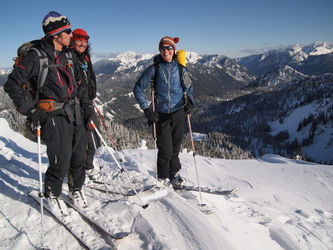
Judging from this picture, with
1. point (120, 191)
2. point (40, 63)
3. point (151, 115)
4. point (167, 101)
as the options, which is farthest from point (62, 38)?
point (120, 191)

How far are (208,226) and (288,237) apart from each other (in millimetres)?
2371

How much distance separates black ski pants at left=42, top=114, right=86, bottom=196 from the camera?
4.31m

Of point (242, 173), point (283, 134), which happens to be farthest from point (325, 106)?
point (242, 173)

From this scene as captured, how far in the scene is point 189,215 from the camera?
4.77m

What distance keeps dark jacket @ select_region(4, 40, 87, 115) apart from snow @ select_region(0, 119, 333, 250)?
2.13 metres

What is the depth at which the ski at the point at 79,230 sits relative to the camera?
153 inches

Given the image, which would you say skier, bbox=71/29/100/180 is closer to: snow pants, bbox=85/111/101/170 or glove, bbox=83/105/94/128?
snow pants, bbox=85/111/101/170

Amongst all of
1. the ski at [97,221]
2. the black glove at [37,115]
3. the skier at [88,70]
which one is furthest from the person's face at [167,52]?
the ski at [97,221]

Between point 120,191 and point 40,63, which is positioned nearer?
point 40,63

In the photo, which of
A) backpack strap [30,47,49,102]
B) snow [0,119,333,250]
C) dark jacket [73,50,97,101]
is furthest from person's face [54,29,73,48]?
snow [0,119,333,250]

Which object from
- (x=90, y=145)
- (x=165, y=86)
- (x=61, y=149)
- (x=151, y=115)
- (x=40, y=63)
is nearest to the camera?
(x=40, y=63)

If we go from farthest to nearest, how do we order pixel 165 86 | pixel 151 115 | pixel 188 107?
1. pixel 188 107
2. pixel 165 86
3. pixel 151 115

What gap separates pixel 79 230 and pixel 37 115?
2.21 metres

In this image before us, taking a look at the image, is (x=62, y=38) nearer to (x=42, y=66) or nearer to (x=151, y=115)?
(x=42, y=66)
